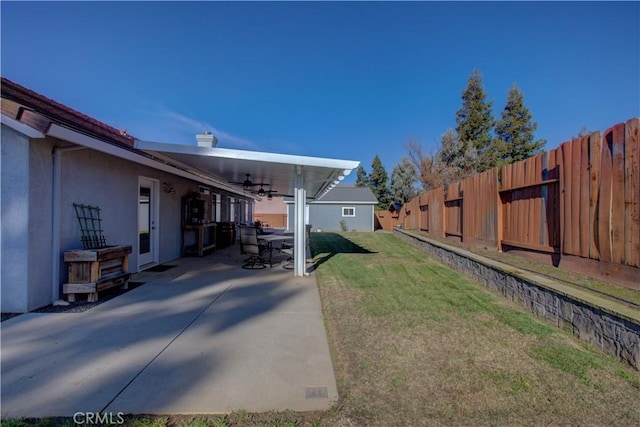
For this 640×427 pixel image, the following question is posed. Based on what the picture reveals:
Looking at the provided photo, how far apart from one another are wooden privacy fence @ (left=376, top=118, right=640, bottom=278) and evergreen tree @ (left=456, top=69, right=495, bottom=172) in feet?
68.5

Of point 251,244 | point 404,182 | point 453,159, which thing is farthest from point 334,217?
point 251,244

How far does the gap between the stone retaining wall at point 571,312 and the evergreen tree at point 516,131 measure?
923 inches

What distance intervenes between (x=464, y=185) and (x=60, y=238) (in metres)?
9.52

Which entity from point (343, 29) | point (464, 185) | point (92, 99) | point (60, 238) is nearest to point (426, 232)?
point (464, 185)

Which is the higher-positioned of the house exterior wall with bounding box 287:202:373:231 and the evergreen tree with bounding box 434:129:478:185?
the evergreen tree with bounding box 434:129:478:185

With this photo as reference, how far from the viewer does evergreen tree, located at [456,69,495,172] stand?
83.4ft

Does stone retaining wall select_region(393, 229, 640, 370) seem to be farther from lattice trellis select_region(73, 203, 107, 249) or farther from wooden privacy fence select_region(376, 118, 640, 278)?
lattice trellis select_region(73, 203, 107, 249)

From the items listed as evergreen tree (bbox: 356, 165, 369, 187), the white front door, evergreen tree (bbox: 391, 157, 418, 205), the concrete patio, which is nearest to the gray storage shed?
evergreen tree (bbox: 391, 157, 418, 205)

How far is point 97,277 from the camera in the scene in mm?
4855

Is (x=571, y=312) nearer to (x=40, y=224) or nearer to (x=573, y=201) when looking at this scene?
(x=573, y=201)

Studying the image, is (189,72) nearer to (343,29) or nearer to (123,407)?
(343,29)

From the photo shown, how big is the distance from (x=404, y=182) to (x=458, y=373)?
27.8 meters

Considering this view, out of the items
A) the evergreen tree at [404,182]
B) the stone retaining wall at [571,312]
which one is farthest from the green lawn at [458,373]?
the evergreen tree at [404,182]

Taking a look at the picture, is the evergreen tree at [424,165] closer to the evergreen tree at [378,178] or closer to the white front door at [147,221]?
the evergreen tree at [378,178]
